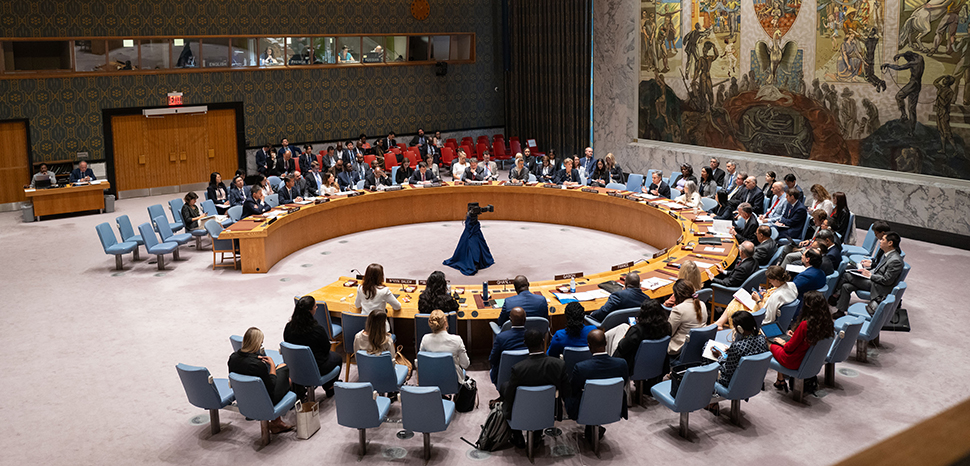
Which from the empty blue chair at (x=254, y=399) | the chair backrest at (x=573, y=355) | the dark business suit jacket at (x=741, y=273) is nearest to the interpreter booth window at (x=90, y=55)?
the empty blue chair at (x=254, y=399)

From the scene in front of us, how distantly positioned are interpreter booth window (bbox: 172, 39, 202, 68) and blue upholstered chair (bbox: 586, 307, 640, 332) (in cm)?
1431

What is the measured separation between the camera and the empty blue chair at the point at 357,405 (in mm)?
6148

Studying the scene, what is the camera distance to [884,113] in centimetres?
1378

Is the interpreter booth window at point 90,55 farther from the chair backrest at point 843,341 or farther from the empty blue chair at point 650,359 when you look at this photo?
the chair backrest at point 843,341

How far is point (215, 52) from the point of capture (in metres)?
18.8

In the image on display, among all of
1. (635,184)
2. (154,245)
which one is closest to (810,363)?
(635,184)

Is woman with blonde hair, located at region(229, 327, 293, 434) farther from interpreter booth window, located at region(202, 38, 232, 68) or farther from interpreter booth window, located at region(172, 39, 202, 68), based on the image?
interpreter booth window, located at region(202, 38, 232, 68)

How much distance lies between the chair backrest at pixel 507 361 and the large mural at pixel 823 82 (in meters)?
9.95

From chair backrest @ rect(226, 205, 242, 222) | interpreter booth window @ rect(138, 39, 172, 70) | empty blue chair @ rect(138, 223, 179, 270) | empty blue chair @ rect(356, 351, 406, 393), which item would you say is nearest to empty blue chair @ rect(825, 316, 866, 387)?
empty blue chair @ rect(356, 351, 406, 393)

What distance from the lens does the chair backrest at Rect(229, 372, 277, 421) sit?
6250mm

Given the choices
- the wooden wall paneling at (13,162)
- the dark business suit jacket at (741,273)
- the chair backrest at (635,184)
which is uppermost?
the wooden wall paneling at (13,162)

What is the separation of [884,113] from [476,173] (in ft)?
25.5

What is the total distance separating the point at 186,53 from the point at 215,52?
0.70m

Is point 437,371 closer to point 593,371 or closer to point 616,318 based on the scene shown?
point 593,371
